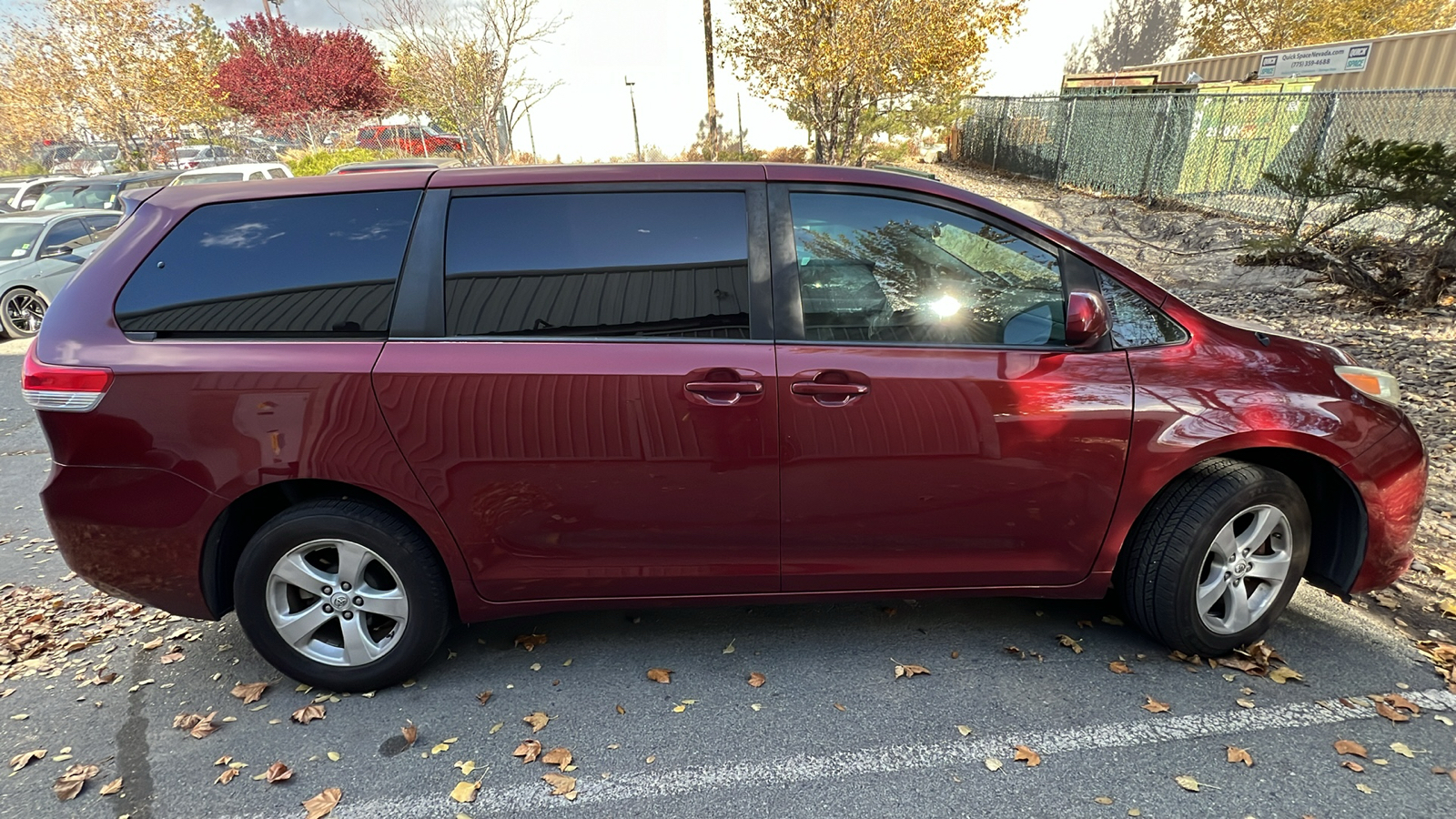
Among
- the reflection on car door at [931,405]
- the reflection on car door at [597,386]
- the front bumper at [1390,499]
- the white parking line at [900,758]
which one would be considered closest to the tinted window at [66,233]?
the reflection on car door at [597,386]

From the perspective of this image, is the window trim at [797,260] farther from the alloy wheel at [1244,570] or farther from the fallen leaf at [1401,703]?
the fallen leaf at [1401,703]

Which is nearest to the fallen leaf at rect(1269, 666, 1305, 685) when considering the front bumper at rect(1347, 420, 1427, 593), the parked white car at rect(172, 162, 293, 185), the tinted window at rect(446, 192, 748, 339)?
the front bumper at rect(1347, 420, 1427, 593)

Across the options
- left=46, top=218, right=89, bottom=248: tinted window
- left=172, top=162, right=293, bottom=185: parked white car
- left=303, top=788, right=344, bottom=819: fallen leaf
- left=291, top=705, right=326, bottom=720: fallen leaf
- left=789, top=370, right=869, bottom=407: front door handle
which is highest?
left=172, top=162, right=293, bottom=185: parked white car

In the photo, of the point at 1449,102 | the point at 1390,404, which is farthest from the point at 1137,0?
the point at 1390,404

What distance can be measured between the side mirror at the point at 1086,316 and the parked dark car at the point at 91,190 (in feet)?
50.3

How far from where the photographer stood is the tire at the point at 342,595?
2721mm

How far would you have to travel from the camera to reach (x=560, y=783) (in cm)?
247

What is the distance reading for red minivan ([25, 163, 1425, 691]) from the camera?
2625 millimetres

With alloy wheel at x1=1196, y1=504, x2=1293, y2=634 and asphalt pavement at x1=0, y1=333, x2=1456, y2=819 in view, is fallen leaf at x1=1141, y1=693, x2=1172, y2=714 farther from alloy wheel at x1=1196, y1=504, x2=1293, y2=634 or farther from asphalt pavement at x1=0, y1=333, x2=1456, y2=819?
alloy wheel at x1=1196, y1=504, x2=1293, y2=634

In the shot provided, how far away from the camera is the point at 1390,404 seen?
288cm

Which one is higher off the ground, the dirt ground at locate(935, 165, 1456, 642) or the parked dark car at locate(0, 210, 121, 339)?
the parked dark car at locate(0, 210, 121, 339)

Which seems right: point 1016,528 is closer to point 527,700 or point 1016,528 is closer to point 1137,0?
point 527,700

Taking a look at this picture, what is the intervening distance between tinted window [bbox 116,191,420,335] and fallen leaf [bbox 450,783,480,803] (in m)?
1.50

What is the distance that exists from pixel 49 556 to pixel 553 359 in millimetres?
3607
